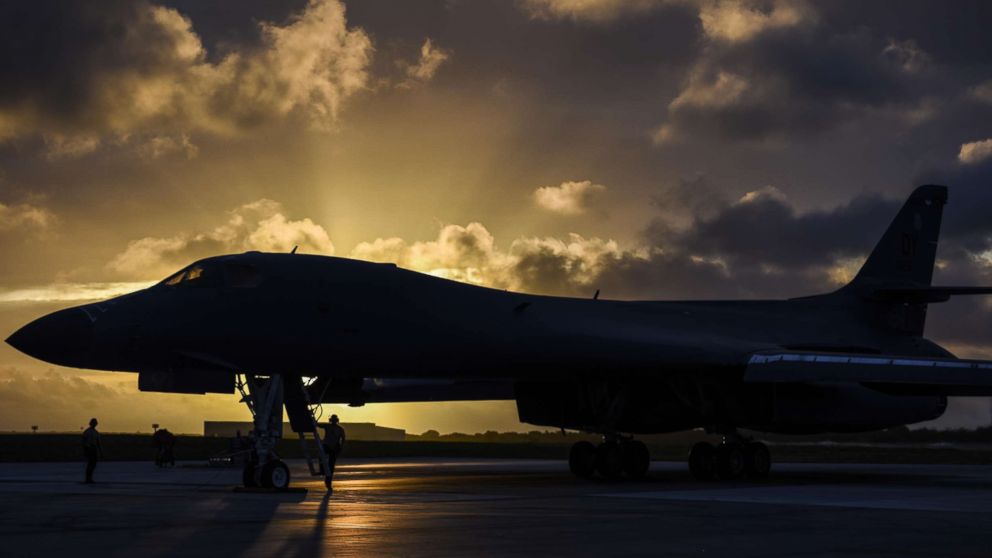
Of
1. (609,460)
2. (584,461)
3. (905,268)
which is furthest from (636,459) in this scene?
(905,268)

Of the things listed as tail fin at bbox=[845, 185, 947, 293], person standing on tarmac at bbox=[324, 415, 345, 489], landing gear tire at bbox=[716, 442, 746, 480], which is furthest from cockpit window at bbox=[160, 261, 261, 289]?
tail fin at bbox=[845, 185, 947, 293]

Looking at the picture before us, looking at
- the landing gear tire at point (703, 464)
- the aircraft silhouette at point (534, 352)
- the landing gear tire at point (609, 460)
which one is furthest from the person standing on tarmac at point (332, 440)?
the landing gear tire at point (703, 464)

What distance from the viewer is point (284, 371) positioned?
61.2ft

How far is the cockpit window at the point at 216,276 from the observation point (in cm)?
1825

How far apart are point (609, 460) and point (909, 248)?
36.8 ft

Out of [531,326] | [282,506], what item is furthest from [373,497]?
[531,326]

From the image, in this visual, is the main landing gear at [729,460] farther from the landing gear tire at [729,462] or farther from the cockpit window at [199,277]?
the cockpit window at [199,277]

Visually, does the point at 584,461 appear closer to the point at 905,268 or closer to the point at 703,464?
the point at 703,464

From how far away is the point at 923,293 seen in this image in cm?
2758

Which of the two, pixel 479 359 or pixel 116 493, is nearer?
pixel 116 493

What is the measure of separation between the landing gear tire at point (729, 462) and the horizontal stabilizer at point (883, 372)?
1.79 meters

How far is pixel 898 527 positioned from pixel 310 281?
10218 mm

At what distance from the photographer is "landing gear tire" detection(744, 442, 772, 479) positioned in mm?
23969

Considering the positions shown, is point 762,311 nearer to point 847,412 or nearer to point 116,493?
point 847,412
